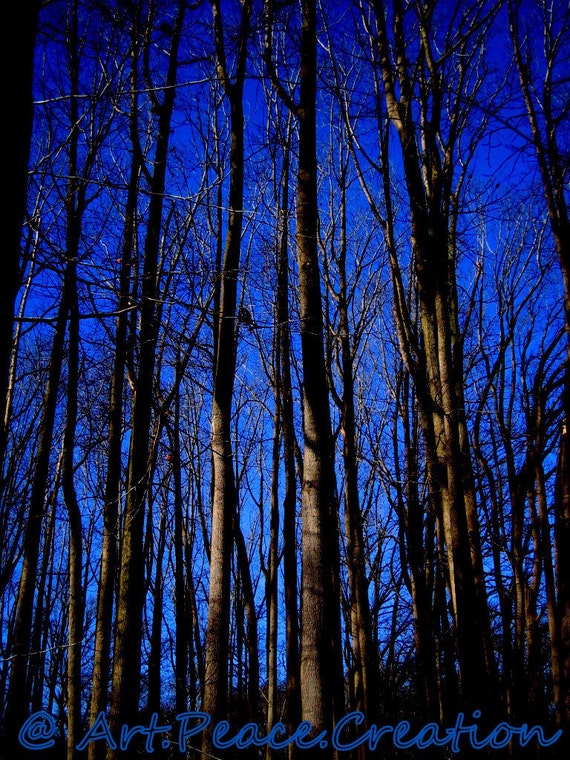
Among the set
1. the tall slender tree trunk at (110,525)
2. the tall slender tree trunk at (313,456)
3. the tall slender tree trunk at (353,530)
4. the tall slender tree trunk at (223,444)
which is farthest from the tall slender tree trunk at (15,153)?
the tall slender tree trunk at (353,530)

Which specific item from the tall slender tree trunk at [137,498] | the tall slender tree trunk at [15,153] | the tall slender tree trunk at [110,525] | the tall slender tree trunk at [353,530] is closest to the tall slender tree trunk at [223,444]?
the tall slender tree trunk at [137,498]

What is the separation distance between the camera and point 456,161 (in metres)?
6.92

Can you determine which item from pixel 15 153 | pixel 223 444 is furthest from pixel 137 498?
pixel 15 153

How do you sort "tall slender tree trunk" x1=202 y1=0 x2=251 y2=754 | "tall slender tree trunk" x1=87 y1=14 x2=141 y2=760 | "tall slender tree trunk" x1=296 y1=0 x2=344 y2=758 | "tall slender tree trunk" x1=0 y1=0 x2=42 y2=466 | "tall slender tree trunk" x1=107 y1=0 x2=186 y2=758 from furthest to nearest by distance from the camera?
"tall slender tree trunk" x1=87 y1=14 x2=141 y2=760 < "tall slender tree trunk" x1=202 y1=0 x2=251 y2=754 < "tall slender tree trunk" x1=107 y1=0 x2=186 y2=758 < "tall slender tree trunk" x1=296 y1=0 x2=344 y2=758 < "tall slender tree trunk" x1=0 y1=0 x2=42 y2=466

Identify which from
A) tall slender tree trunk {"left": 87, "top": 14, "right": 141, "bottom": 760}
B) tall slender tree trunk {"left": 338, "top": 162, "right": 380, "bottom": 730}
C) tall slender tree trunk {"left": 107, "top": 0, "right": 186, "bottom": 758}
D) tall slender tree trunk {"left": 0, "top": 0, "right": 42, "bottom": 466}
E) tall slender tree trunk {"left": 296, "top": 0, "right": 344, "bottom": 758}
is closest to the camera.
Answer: tall slender tree trunk {"left": 0, "top": 0, "right": 42, "bottom": 466}

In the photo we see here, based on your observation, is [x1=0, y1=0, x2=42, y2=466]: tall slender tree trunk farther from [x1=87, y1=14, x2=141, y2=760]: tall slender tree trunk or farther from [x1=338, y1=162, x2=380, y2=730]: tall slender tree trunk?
[x1=338, y1=162, x2=380, y2=730]: tall slender tree trunk

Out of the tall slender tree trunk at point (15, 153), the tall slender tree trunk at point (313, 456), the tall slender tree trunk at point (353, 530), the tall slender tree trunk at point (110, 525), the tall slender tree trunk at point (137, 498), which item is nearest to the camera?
the tall slender tree trunk at point (15, 153)

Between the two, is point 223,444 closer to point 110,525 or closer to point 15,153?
point 110,525

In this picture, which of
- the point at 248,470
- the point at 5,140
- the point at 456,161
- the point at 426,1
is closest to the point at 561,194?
the point at 456,161

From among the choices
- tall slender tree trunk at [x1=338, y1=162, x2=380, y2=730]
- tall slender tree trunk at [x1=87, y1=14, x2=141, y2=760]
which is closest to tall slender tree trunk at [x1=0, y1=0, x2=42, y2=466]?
tall slender tree trunk at [x1=87, y1=14, x2=141, y2=760]

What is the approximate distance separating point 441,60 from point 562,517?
495 centimetres

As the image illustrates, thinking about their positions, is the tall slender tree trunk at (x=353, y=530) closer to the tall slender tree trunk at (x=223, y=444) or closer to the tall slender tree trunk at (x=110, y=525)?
the tall slender tree trunk at (x=223, y=444)

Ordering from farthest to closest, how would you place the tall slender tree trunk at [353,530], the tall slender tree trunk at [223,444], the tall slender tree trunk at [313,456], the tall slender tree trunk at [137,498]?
1. the tall slender tree trunk at [353,530]
2. the tall slender tree trunk at [223,444]
3. the tall slender tree trunk at [137,498]
4. the tall slender tree trunk at [313,456]

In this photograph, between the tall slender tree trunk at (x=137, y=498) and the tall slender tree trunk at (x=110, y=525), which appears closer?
the tall slender tree trunk at (x=137, y=498)
